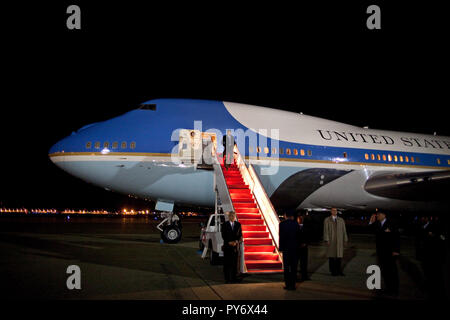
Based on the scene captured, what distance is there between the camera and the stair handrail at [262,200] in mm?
8617

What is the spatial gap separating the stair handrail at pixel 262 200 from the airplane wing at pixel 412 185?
588 cm

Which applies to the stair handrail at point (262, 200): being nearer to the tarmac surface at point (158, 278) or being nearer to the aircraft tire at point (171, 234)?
the tarmac surface at point (158, 278)

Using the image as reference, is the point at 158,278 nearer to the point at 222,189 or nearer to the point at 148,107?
the point at 222,189

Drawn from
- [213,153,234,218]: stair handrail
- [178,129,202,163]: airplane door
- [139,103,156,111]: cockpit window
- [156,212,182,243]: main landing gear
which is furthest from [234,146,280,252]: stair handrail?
[139,103,156,111]: cockpit window

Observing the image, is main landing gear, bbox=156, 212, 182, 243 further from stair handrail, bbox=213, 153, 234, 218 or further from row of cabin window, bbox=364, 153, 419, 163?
row of cabin window, bbox=364, 153, 419, 163

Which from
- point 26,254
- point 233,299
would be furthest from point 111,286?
point 26,254

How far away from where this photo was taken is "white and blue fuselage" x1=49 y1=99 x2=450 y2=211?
1195 centimetres

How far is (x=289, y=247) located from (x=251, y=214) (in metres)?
2.39

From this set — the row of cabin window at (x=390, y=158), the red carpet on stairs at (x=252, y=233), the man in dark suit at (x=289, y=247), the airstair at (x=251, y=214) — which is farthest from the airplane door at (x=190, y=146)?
the row of cabin window at (x=390, y=158)

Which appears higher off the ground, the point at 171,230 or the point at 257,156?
the point at 257,156

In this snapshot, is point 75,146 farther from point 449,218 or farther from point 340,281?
point 449,218

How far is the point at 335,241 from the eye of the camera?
8562mm

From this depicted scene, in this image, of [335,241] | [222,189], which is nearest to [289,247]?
[335,241]
